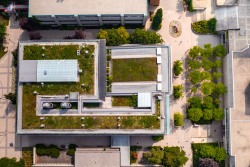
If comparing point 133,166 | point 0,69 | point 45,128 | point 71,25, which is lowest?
point 133,166

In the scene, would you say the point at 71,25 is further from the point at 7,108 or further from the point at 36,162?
the point at 36,162

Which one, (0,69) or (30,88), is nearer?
(30,88)

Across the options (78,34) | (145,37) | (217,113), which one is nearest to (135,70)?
(145,37)

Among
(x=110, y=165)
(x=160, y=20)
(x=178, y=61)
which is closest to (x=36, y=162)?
(x=110, y=165)

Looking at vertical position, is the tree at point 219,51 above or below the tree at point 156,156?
above

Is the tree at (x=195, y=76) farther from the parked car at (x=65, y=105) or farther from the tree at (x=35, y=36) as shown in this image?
the tree at (x=35, y=36)

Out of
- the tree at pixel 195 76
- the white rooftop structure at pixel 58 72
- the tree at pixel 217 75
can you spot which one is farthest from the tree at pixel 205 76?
the white rooftop structure at pixel 58 72
